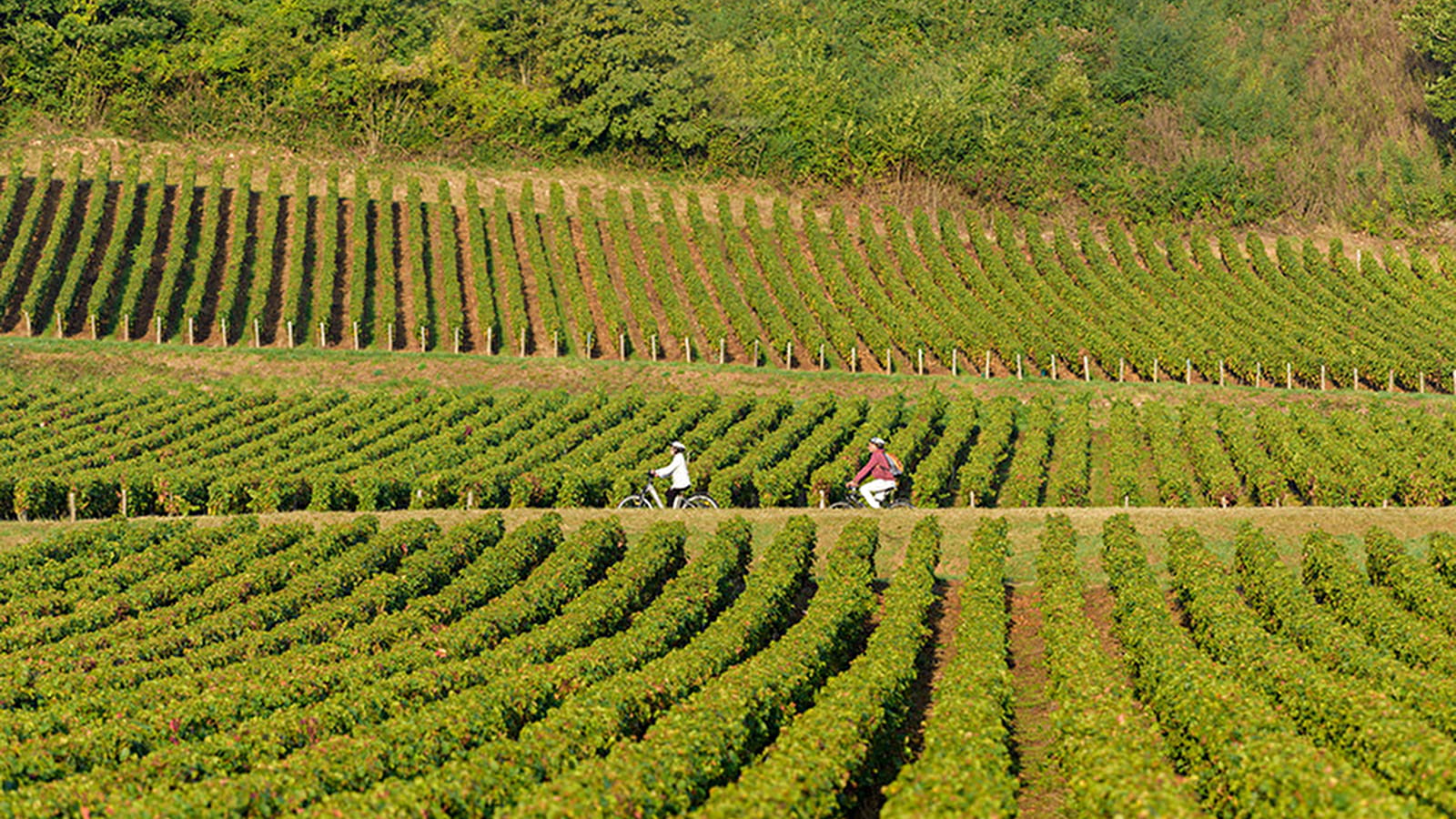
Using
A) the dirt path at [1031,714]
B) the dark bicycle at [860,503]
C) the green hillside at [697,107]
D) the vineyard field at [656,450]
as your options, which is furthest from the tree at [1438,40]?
the dirt path at [1031,714]

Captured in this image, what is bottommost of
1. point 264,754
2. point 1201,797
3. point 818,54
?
point 1201,797

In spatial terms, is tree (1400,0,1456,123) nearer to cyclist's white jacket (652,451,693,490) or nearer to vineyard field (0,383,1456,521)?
vineyard field (0,383,1456,521)

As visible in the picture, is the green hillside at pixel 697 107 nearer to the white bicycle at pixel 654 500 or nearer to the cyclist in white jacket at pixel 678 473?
the white bicycle at pixel 654 500

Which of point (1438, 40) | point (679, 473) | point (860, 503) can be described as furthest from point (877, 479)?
point (1438, 40)

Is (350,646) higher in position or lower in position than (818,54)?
lower

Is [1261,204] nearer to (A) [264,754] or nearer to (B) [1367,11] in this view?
(B) [1367,11]

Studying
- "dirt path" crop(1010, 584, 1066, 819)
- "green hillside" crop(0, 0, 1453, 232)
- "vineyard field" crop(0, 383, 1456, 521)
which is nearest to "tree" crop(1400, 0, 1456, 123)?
Result: "green hillside" crop(0, 0, 1453, 232)

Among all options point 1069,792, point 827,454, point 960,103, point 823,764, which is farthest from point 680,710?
point 960,103
